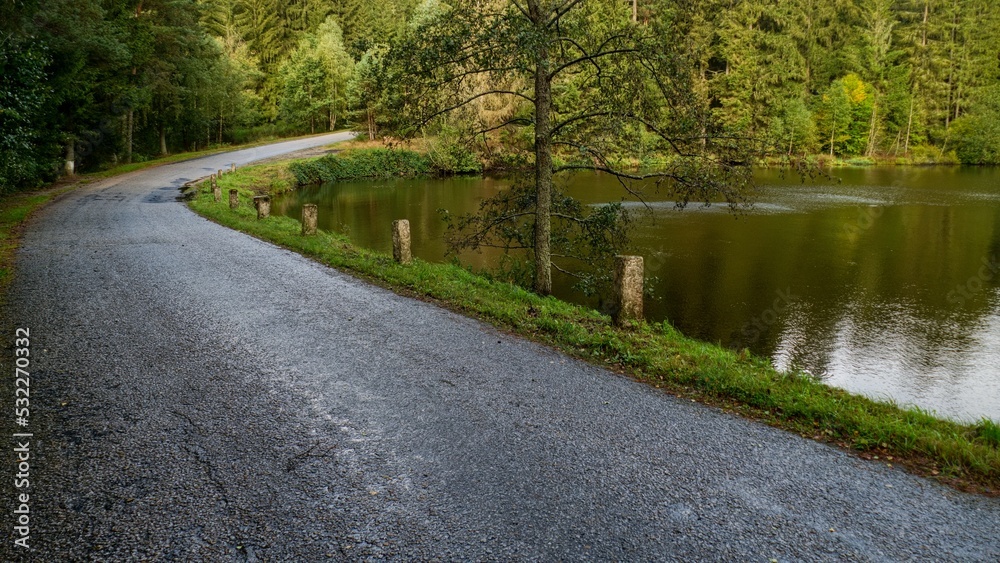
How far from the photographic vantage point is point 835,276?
15.0 metres

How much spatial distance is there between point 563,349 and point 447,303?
2479mm

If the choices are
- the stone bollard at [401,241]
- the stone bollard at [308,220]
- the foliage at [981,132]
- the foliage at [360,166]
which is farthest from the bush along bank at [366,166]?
the foliage at [981,132]

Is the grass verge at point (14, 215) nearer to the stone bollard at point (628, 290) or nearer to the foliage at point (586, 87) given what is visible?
the foliage at point (586, 87)

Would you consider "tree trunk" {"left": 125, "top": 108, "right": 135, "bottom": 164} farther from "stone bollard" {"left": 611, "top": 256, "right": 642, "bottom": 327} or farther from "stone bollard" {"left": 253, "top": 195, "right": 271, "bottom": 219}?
"stone bollard" {"left": 611, "top": 256, "right": 642, "bottom": 327}

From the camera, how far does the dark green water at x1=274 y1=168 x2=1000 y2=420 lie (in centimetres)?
943

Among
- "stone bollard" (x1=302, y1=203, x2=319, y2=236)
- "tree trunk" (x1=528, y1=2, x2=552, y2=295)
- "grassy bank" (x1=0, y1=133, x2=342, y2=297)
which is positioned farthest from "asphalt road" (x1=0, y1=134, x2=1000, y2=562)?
"stone bollard" (x1=302, y1=203, x2=319, y2=236)

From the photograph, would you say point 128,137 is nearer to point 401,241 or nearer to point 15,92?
point 15,92

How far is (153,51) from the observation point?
29.9 m

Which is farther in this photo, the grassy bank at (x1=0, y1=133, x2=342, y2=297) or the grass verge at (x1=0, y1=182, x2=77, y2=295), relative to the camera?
the grassy bank at (x1=0, y1=133, x2=342, y2=297)

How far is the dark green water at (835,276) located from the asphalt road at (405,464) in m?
5.50

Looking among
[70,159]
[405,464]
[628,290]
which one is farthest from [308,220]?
[70,159]

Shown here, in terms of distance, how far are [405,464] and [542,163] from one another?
21.6ft

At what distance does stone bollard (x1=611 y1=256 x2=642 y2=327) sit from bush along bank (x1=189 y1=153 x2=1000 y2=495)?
0.61 feet

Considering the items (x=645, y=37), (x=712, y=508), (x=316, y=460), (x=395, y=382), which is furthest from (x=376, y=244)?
(x=712, y=508)
